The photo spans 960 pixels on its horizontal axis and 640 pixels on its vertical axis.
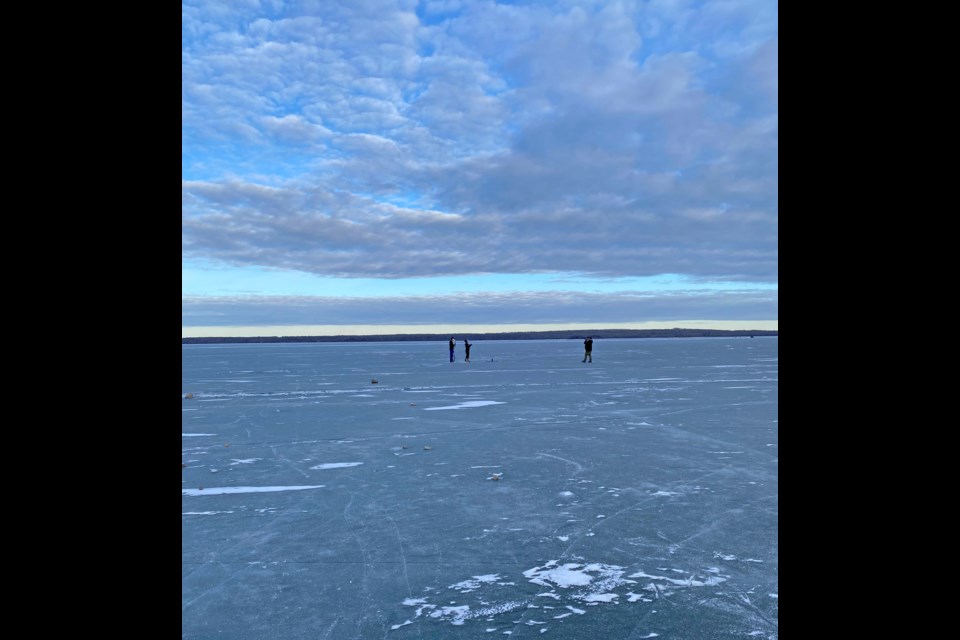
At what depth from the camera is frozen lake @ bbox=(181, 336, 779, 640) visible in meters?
3.44

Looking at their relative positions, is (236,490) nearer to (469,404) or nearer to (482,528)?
(482,528)

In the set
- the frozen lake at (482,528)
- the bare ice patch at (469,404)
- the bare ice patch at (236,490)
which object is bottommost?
the bare ice patch at (236,490)

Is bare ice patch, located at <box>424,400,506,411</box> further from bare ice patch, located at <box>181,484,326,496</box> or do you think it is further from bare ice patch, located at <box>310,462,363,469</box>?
bare ice patch, located at <box>181,484,326,496</box>

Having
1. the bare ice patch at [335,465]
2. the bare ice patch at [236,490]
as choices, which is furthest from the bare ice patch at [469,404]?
the bare ice patch at [236,490]

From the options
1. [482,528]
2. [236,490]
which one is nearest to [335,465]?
[236,490]

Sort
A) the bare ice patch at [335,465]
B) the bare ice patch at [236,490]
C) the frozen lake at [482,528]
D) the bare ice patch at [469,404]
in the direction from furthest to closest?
the bare ice patch at [469,404] < the bare ice patch at [335,465] < the bare ice patch at [236,490] < the frozen lake at [482,528]

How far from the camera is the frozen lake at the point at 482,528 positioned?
3.44 meters

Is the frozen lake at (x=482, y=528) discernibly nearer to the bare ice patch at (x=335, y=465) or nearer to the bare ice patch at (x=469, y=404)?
the bare ice patch at (x=335, y=465)

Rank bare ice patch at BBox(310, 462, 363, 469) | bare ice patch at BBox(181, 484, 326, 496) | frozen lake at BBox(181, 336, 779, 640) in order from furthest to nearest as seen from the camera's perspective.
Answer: bare ice patch at BBox(310, 462, 363, 469) < bare ice patch at BBox(181, 484, 326, 496) < frozen lake at BBox(181, 336, 779, 640)

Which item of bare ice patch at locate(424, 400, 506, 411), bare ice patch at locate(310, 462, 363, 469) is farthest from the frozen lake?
bare ice patch at locate(424, 400, 506, 411)

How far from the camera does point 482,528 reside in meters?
4.97
